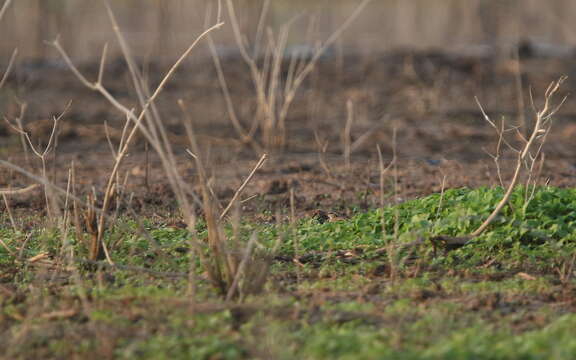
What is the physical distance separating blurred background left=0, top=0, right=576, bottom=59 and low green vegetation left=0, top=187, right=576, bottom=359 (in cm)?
676

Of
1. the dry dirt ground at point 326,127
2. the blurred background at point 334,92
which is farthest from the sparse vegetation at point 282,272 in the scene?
the blurred background at point 334,92

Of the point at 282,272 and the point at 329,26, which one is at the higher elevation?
the point at 282,272

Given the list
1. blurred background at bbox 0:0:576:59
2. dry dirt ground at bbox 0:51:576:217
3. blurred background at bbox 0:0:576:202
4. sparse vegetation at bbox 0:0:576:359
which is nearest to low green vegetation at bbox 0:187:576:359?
sparse vegetation at bbox 0:0:576:359

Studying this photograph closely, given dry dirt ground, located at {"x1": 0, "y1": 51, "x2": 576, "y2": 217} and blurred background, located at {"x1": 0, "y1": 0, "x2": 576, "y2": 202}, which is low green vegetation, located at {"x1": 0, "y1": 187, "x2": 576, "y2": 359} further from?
blurred background, located at {"x1": 0, "y1": 0, "x2": 576, "y2": 202}

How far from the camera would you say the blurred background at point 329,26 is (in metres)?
12.9

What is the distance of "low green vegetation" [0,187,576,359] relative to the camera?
297cm

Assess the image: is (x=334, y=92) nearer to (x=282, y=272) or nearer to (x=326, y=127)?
(x=326, y=127)

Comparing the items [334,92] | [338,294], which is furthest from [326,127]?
[338,294]

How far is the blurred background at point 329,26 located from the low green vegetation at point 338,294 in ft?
22.2

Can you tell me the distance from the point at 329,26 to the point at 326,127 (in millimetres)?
6920

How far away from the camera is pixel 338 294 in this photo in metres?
3.61

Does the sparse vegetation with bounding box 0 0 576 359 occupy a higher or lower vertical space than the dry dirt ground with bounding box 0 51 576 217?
higher

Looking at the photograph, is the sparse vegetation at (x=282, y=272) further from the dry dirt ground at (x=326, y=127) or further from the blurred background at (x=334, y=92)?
the blurred background at (x=334, y=92)

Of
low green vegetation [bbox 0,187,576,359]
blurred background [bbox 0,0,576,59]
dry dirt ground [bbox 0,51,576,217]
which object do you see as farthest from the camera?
blurred background [bbox 0,0,576,59]
